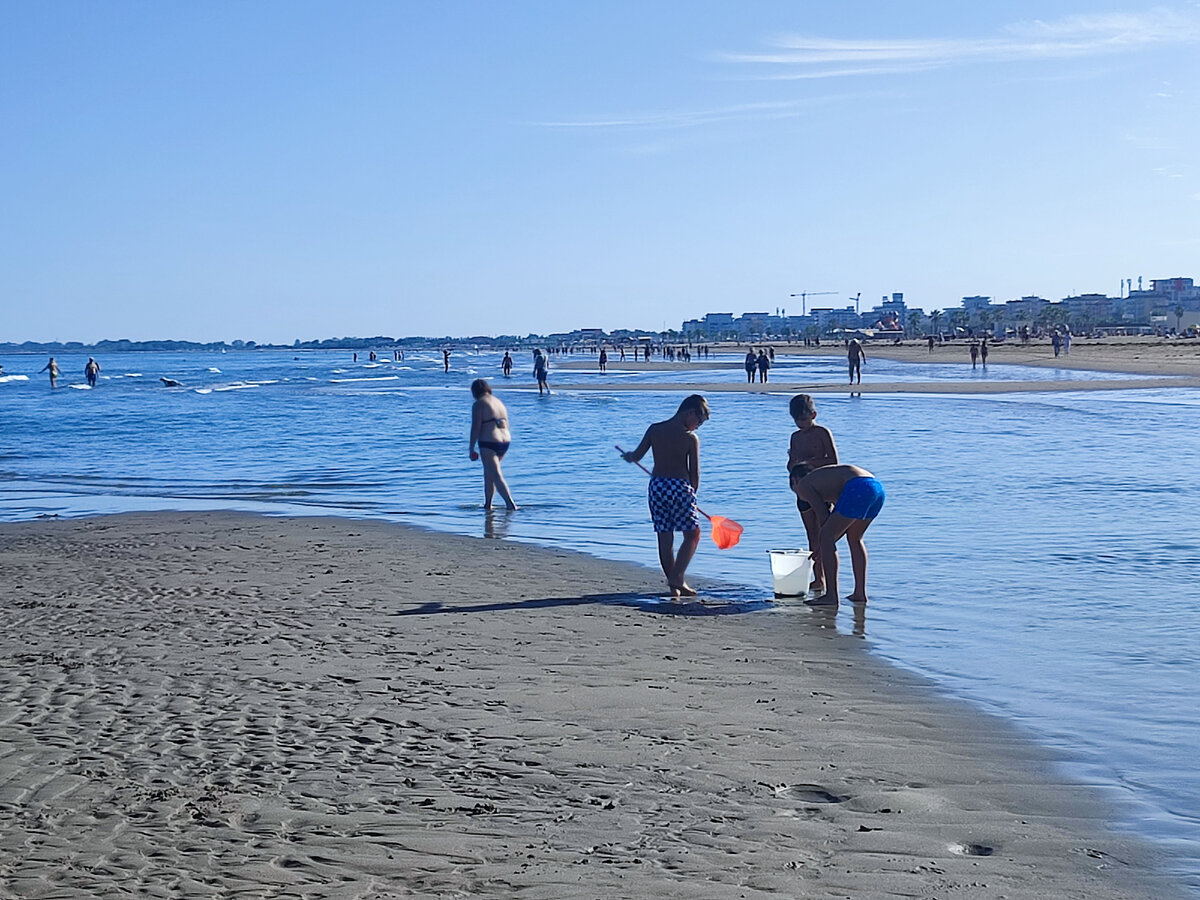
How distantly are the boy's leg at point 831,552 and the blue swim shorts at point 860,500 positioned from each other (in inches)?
4.3

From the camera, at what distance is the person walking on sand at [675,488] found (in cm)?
920

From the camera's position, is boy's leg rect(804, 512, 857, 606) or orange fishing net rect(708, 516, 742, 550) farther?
orange fishing net rect(708, 516, 742, 550)

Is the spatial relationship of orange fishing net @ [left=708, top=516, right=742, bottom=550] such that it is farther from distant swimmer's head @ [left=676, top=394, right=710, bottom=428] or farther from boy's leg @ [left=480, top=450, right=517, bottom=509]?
boy's leg @ [left=480, top=450, right=517, bottom=509]

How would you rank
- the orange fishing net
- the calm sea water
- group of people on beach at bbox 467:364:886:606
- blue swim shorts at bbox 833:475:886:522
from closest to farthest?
the calm sea water < blue swim shorts at bbox 833:475:886:522 < group of people on beach at bbox 467:364:886:606 < the orange fishing net

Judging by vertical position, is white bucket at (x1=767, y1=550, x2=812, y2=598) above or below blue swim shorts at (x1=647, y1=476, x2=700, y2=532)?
below

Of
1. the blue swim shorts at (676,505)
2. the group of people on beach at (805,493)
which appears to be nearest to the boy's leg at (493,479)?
the group of people on beach at (805,493)

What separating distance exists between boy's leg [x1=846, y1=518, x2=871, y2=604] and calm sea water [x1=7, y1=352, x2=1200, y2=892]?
224 mm

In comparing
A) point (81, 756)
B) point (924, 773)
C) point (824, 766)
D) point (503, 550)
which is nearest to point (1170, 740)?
point (924, 773)

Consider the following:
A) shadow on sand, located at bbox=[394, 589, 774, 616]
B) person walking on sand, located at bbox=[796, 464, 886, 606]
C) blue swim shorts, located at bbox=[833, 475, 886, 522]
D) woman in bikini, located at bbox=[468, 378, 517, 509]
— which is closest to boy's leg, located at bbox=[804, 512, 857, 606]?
person walking on sand, located at bbox=[796, 464, 886, 606]

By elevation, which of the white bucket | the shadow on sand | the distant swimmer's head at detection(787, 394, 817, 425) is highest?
the distant swimmer's head at detection(787, 394, 817, 425)

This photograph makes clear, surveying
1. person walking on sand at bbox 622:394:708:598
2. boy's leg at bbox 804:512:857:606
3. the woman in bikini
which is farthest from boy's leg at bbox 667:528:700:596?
the woman in bikini

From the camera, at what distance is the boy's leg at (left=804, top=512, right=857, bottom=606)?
28.8 ft

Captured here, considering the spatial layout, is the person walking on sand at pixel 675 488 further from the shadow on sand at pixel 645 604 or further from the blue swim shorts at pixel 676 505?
the shadow on sand at pixel 645 604

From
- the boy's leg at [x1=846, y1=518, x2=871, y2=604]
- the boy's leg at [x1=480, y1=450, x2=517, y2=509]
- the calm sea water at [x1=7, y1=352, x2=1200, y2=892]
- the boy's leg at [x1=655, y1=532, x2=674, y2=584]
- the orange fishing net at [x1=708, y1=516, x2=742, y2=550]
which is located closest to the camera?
the calm sea water at [x1=7, y1=352, x2=1200, y2=892]
